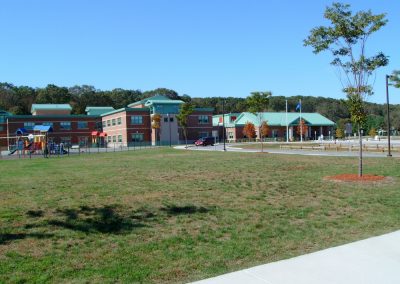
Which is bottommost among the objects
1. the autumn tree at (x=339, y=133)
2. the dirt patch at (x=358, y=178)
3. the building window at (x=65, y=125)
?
the dirt patch at (x=358, y=178)

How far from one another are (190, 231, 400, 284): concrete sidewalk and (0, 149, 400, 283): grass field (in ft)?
1.45

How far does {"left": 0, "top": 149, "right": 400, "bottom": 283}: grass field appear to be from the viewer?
6367 mm

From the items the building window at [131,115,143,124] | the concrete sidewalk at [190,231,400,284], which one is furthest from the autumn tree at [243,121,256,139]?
the concrete sidewalk at [190,231,400,284]

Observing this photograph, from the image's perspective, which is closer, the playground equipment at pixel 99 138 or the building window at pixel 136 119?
the building window at pixel 136 119

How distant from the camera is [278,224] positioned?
352 inches

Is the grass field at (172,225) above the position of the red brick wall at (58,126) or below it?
Answer: below

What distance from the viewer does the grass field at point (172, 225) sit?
6.37 metres

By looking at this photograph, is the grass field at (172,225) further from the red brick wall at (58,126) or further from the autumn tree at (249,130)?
the autumn tree at (249,130)

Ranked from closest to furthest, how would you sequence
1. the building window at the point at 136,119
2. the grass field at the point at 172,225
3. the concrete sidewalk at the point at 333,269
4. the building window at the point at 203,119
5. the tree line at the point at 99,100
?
the concrete sidewalk at the point at 333,269
the grass field at the point at 172,225
the building window at the point at 136,119
the building window at the point at 203,119
the tree line at the point at 99,100

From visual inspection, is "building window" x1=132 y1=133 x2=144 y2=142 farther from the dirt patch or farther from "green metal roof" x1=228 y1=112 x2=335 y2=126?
the dirt patch

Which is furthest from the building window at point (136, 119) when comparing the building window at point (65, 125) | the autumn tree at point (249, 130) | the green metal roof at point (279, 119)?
the green metal roof at point (279, 119)

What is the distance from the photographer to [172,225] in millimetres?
8781

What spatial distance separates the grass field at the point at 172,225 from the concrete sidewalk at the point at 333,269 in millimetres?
441

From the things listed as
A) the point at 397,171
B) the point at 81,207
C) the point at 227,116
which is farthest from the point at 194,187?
the point at 227,116
